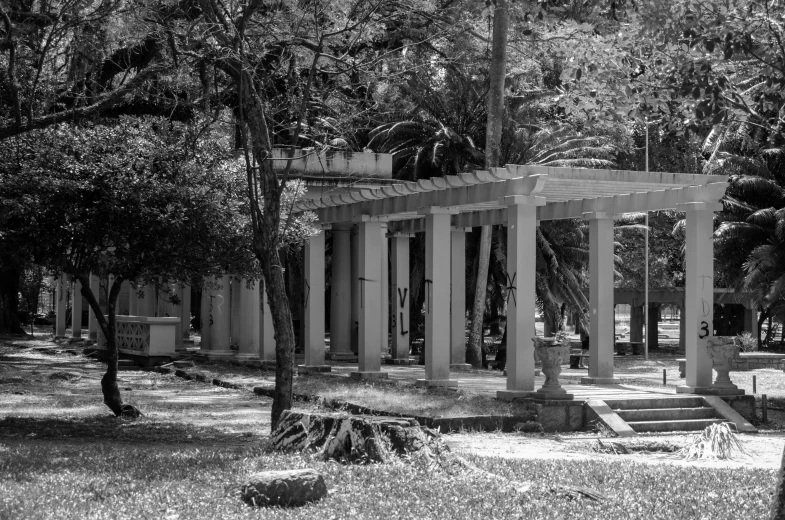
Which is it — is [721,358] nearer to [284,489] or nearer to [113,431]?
[113,431]

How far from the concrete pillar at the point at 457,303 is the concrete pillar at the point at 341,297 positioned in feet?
13.4

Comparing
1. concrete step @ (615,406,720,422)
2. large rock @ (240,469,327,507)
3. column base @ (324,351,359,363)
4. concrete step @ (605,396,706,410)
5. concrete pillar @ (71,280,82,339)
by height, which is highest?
concrete pillar @ (71,280,82,339)

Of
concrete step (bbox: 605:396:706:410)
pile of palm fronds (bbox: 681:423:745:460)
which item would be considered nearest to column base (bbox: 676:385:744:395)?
concrete step (bbox: 605:396:706:410)

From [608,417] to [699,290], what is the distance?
308cm

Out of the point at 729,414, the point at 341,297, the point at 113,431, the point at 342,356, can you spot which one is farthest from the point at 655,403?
the point at 341,297

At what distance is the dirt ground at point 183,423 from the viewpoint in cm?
1281

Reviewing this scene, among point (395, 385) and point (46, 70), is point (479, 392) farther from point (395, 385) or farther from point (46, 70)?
point (46, 70)

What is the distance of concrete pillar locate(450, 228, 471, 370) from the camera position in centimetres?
2280

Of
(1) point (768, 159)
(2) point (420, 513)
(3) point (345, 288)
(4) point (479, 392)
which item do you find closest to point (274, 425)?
(2) point (420, 513)

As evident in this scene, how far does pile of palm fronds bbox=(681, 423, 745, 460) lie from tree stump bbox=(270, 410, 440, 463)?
4571 millimetres

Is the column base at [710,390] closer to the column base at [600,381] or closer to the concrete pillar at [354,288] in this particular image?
the column base at [600,381]

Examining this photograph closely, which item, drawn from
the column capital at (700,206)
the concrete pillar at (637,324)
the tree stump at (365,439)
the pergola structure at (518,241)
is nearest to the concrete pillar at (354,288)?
the pergola structure at (518,241)

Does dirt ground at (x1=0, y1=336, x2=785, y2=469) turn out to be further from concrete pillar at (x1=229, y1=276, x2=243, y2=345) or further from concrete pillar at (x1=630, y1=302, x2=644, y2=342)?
concrete pillar at (x1=630, y1=302, x2=644, y2=342)

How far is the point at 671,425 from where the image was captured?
51.8 feet
